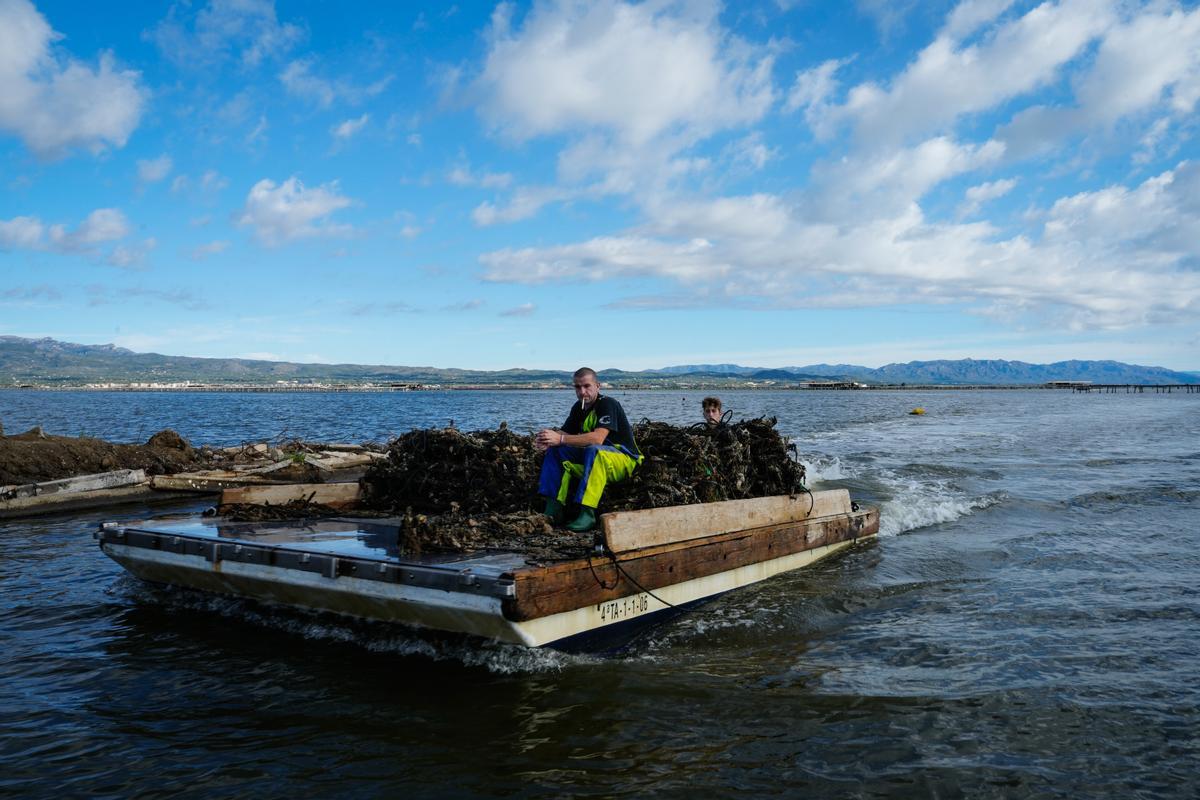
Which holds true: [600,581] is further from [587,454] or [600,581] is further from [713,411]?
[713,411]

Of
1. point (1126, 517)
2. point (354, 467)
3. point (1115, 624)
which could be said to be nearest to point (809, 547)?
point (1115, 624)

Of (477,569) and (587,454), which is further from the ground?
(587,454)

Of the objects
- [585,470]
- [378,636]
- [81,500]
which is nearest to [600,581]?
[585,470]

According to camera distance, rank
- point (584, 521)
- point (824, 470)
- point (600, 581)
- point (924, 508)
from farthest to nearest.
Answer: point (824, 470) → point (924, 508) → point (584, 521) → point (600, 581)

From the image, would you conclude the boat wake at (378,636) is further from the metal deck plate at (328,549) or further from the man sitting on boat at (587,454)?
the man sitting on boat at (587,454)

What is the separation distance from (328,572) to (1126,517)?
15230mm

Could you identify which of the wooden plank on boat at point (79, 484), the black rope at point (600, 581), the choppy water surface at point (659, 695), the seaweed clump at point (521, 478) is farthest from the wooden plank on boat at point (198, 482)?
the black rope at point (600, 581)

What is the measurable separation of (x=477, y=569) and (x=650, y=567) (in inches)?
78.4

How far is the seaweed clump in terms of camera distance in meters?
8.54

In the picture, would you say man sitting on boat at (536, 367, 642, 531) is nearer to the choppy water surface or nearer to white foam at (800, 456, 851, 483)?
the choppy water surface

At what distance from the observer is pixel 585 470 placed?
882cm

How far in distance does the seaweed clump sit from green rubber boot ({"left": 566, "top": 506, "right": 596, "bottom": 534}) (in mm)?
249

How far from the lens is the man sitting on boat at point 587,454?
8781mm

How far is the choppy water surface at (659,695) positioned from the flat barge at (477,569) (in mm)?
422
